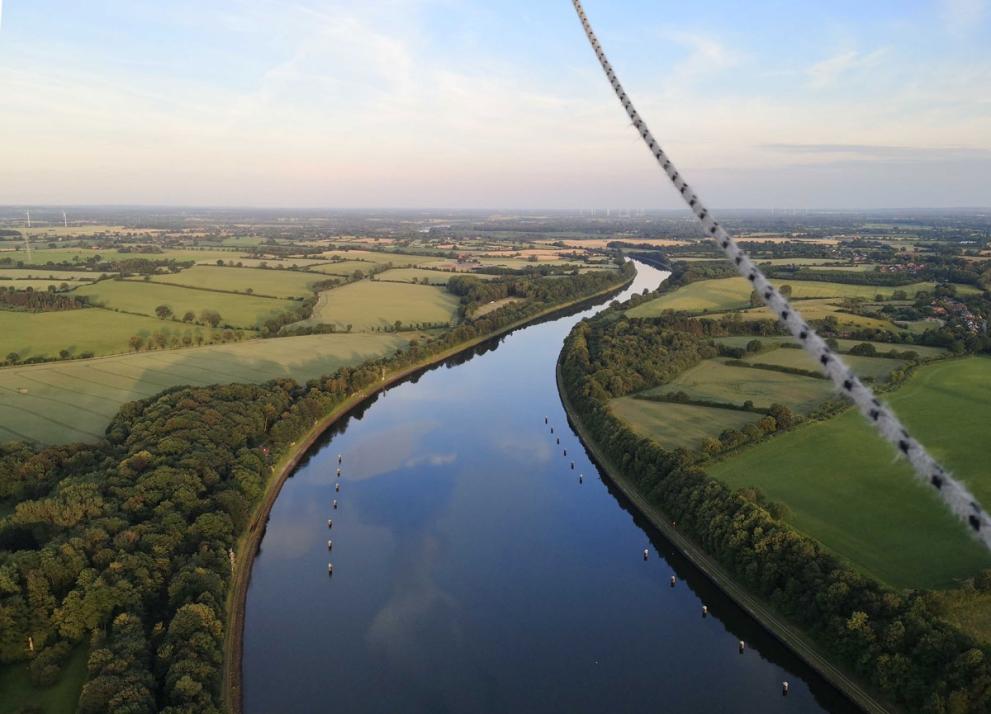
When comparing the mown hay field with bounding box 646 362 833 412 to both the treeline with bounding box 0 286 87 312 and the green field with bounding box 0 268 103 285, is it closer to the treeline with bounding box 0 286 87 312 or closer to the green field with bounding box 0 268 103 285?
the treeline with bounding box 0 286 87 312

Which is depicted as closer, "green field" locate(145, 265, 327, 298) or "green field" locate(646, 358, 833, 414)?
"green field" locate(646, 358, 833, 414)

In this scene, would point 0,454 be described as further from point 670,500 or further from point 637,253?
point 637,253

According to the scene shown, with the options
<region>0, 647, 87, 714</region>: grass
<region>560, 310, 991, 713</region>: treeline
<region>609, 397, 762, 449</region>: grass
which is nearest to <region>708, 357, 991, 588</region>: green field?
<region>560, 310, 991, 713</region>: treeline

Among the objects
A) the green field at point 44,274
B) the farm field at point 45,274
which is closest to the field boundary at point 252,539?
the green field at point 44,274

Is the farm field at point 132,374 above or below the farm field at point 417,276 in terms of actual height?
below

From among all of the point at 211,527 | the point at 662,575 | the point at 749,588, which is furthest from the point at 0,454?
the point at 749,588

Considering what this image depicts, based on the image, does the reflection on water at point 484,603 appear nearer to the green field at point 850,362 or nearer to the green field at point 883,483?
the green field at point 883,483
